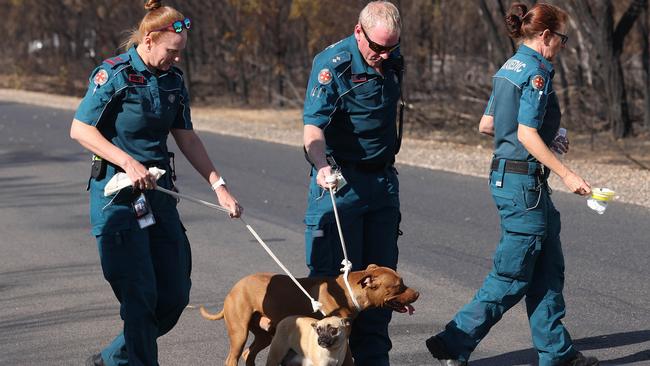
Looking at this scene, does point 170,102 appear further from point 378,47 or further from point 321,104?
point 378,47

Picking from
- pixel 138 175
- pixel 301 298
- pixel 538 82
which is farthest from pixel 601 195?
pixel 138 175

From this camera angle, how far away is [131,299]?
15.7 feet

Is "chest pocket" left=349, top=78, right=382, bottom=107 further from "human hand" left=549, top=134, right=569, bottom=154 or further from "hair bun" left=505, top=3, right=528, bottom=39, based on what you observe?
"human hand" left=549, top=134, right=569, bottom=154

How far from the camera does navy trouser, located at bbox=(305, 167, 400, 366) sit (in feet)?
17.3

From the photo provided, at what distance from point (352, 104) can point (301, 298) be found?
3.08ft

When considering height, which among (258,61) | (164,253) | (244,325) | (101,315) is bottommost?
(258,61)

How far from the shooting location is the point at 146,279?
4781 millimetres

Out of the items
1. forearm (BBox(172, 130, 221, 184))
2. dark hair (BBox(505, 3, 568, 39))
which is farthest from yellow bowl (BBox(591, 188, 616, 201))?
forearm (BBox(172, 130, 221, 184))

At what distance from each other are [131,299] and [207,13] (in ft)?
96.6

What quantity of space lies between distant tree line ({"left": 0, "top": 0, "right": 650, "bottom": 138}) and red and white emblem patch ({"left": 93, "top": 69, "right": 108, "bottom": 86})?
1562cm

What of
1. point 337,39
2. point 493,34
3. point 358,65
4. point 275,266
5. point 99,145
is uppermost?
point 358,65

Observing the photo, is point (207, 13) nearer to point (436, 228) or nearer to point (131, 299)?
point (436, 228)

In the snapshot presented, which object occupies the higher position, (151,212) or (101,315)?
(151,212)

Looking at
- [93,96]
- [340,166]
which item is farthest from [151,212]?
[340,166]
